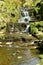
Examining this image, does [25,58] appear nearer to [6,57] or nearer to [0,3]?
[6,57]

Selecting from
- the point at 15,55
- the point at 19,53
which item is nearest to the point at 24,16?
the point at 19,53

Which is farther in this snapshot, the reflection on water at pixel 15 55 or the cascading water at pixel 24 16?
the cascading water at pixel 24 16

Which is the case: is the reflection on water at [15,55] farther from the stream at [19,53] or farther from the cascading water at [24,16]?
the cascading water at [24,16]

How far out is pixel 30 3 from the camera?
4759 centimetres

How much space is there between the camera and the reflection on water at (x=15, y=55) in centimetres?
1831

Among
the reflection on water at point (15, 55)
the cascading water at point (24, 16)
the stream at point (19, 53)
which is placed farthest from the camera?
the cascading water at point (24, 16)

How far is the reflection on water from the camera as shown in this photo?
18.3m

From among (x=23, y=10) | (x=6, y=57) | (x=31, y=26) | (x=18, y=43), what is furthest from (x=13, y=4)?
(x=6, y=57)

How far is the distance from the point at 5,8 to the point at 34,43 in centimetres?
1424

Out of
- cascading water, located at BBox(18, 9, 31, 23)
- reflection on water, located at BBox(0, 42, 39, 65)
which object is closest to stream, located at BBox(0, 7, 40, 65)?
reflection on water, located at BBox(0, 42, 39, 65)

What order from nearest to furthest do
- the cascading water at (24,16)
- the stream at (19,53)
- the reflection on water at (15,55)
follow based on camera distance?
the reflection on water at (15,55)
the stream at (19,53)
the cascading water at (24,16)

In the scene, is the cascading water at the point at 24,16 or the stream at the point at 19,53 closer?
the stream at the point at 19,53

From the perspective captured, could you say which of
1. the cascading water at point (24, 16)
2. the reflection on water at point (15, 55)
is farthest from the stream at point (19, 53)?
the cascading water at point (24, 16)

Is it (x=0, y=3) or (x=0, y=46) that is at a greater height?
(x=0, y=3)
